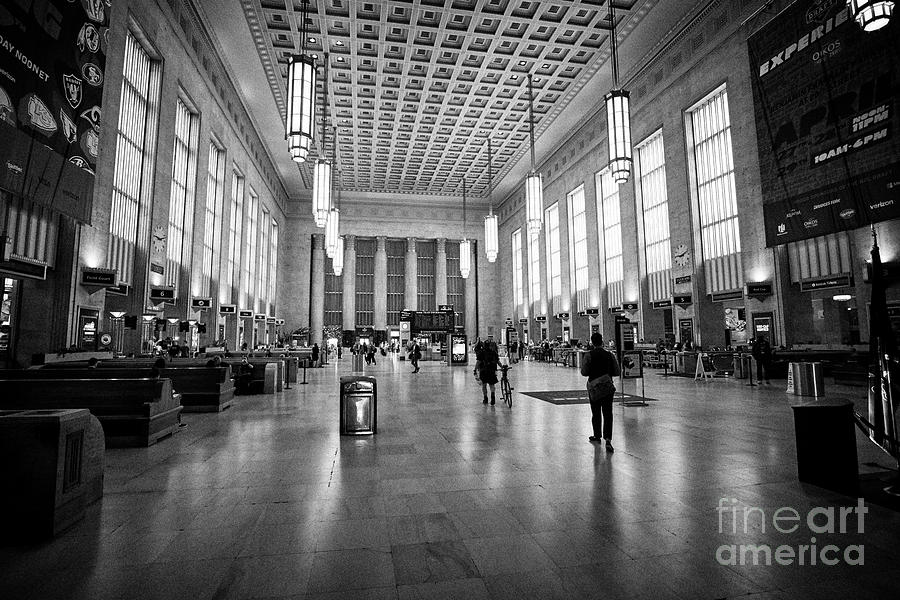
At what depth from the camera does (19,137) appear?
346 inches

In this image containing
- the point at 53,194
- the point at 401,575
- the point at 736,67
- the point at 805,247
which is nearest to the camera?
the point at 401,575

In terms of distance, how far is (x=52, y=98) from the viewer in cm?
965

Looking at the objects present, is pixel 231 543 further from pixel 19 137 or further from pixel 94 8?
pixel 94 8

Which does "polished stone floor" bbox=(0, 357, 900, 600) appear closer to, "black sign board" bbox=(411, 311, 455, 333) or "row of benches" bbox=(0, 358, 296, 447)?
"row of benches" bbox=(0, 358, 296, 447)

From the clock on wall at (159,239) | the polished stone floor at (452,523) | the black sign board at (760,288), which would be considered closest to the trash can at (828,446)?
the polished stone floor at (452,523)

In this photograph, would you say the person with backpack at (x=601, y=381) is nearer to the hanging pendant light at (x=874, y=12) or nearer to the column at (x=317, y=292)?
the hanging pendant light at (x=874, y=12)

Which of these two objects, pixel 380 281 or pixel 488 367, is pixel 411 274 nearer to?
pixel 380 281

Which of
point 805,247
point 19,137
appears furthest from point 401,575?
point 805,247

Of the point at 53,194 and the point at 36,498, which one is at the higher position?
the point at 53,194

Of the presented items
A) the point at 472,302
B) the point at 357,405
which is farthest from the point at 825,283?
the point at 472,302

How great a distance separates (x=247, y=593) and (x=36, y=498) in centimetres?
186

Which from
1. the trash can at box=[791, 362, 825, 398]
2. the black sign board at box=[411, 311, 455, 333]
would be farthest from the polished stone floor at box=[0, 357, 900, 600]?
the black sign board at box=[411, 311, 455, 333]

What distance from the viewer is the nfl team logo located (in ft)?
32.8

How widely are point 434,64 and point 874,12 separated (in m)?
17.8
